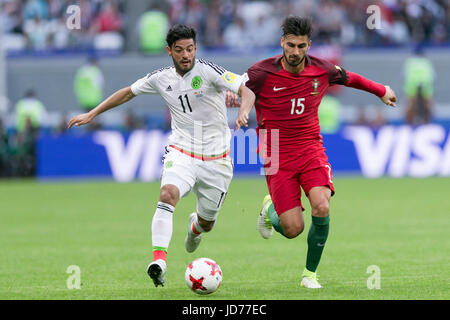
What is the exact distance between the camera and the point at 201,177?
908cm

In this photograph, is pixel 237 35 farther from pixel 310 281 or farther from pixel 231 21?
pixel 310 281

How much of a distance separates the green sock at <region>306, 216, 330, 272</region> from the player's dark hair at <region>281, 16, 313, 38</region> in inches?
65.7

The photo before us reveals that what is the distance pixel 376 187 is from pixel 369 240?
7.94 metres

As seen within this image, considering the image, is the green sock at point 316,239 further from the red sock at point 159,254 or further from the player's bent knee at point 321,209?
the red sock at point 159,254

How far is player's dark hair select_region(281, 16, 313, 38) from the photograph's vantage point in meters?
8.41

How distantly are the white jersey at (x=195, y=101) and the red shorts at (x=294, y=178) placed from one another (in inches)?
28.2

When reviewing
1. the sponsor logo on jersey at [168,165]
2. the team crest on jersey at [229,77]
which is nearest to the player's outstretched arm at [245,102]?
the team crest on jersey at [229,77]

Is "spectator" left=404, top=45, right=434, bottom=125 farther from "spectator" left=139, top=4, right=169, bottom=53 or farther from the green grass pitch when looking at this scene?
"spectator" left=139, top=4, right=169, bottom=53

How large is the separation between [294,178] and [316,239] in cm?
68

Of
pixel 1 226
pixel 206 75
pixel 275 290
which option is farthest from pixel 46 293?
pixel 1 226

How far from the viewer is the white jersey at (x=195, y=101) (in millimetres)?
8922

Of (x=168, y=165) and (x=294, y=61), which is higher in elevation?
(x=294, y=61)

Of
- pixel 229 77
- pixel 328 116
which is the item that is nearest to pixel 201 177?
pixel 229 77

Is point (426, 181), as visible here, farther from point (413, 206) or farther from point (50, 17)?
point (50, 17)
